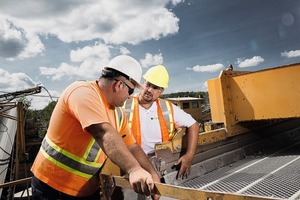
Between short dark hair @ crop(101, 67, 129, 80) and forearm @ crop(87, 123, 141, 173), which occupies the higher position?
short dark hair @ crop(101, 67, 129, 80)

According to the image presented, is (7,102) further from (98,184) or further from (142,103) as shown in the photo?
(98,184)

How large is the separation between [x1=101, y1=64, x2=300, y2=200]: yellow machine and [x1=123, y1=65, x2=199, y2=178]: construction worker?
27 cm

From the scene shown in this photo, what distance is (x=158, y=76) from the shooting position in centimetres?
356

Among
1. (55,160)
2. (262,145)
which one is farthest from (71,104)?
(262,145)

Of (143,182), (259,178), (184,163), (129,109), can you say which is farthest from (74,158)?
(259,178)

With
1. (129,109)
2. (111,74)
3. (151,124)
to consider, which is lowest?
(151,124)

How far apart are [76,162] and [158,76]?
74.5 inches

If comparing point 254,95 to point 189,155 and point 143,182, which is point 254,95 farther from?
point 143,182

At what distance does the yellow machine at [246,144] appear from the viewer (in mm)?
2855

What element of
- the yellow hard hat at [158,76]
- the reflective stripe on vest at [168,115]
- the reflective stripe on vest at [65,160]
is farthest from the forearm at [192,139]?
the reflective stripe on vest at [65,160]

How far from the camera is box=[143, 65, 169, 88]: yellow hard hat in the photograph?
3516 millimetres

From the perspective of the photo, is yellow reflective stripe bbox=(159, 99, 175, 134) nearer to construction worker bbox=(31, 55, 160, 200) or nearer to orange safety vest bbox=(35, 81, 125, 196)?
construction worker bbox=(31, 55, 160, 200)

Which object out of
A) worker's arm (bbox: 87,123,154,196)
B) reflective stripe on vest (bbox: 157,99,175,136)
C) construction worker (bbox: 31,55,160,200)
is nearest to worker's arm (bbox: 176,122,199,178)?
reflective stripe on vest (bbox: 157,99,175,136)

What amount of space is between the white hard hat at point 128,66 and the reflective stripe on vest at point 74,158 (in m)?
0.61
